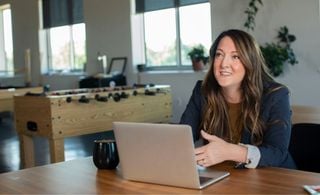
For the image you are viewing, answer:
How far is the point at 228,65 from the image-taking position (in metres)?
1.62

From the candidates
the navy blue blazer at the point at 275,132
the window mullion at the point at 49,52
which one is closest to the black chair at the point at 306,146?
the navy blue blazer at the point at 275,132

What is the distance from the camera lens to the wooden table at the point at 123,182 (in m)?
1.16

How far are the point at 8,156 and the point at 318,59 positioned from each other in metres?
3.46

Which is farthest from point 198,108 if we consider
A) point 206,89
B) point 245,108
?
point 245,108

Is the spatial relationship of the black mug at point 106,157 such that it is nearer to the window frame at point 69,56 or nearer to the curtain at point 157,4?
the curtain at point 157,4

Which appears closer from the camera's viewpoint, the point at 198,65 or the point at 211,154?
the point at 211,154

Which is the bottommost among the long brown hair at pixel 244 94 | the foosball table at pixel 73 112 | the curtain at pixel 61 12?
the foosball table at pixel 73 112

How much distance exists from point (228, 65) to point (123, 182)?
0.60m

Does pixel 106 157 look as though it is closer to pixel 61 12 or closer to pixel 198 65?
pixel 198 65

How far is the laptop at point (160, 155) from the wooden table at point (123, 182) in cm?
2

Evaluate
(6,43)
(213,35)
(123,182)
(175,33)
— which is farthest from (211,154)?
(6,43)

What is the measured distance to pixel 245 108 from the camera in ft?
5.43

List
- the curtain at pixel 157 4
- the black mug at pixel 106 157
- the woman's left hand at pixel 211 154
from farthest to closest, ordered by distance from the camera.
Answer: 1. the curtain at pixel 157 4
2. the black mug at pixel 106 157
3. the woman's left hand at pixel 211 154

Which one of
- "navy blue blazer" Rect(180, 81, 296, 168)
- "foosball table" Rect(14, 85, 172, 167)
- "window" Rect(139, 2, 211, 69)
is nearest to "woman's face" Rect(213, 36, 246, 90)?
"navy blue blazer" Rect(180, 81, 296, 168)
